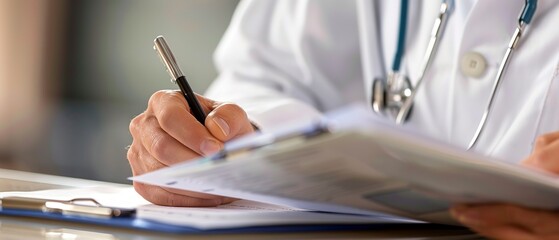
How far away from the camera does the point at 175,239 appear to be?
63 centimetres

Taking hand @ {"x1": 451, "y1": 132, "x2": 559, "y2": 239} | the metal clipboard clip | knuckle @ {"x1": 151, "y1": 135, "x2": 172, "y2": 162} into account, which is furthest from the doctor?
hand @ {"x1": 451, "y1": 132, "x2": 559, "y2": 239}

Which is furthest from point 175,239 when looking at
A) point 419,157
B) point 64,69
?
point 64,69

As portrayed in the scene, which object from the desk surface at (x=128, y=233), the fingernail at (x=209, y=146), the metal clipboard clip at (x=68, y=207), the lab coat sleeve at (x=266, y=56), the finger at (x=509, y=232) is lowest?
the finger at (x=509, y=232)

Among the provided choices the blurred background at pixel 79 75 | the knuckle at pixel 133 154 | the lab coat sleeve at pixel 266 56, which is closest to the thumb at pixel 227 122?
the knuckle at pixel 133 154

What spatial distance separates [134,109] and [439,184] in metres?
3.61

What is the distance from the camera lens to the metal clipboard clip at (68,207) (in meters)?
0.72

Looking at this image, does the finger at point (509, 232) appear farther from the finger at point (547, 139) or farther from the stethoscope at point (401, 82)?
the stethoscope at point (401, 82)

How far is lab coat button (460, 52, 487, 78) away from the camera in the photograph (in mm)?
1118

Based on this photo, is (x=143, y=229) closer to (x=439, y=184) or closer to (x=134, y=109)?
(x=439, y=184)

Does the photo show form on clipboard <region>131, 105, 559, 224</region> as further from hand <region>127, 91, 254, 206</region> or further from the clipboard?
hand <region>127, 91, 254, 206</region>

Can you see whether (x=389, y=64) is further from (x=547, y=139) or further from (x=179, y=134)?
(x=547, y=139)

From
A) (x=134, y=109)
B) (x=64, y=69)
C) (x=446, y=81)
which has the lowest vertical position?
(x=446, y=81)

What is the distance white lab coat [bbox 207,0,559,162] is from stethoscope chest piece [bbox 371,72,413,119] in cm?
2

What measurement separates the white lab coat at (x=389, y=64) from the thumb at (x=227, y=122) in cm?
20
